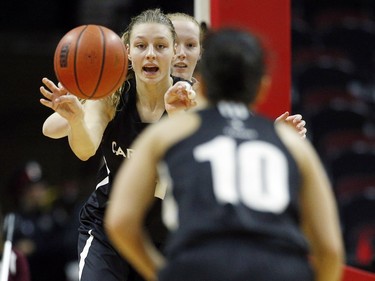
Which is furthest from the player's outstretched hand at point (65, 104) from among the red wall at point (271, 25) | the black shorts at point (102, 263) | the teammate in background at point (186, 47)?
the red wall at point (271, 25)

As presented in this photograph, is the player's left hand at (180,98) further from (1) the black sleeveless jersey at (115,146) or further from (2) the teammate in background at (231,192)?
(2) the teammate in background at (231,192)

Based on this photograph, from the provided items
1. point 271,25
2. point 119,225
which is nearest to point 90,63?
point 271,25

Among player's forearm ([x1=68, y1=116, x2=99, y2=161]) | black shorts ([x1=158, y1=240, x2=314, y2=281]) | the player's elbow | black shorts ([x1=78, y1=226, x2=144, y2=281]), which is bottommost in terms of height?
black shorts ([x1=78, y1=226, x2=144, y2=281])

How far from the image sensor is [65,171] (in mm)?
11961

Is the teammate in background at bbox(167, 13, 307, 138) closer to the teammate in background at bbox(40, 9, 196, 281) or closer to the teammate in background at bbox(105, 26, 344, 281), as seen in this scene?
the teammate in background at bbox(40, 9, 196, 281)

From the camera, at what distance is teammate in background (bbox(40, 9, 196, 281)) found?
162 inches

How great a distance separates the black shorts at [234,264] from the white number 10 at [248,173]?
0.35ft

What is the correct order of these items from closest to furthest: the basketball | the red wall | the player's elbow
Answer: the player's elbow → the basketball → the red wall

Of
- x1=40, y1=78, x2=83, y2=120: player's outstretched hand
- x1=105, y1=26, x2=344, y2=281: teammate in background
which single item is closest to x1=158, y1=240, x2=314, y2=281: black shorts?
x1=105, y1=26, x2=344, y2=281: teammate in background

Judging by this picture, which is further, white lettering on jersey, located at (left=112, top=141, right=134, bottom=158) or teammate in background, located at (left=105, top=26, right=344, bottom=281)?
white lettering on jersey, located at (left=112, top=141, right=134, bottom=158)

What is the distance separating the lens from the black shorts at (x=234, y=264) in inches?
91.7

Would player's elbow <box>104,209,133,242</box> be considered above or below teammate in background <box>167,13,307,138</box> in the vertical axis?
above

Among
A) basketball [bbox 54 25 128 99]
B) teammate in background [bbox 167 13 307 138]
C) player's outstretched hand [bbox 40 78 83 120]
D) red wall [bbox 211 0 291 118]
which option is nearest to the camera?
player's outstretched hand [bbox 40 78 83 120]

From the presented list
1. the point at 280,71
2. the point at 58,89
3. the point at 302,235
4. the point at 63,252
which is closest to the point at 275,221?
the point at 302,235
